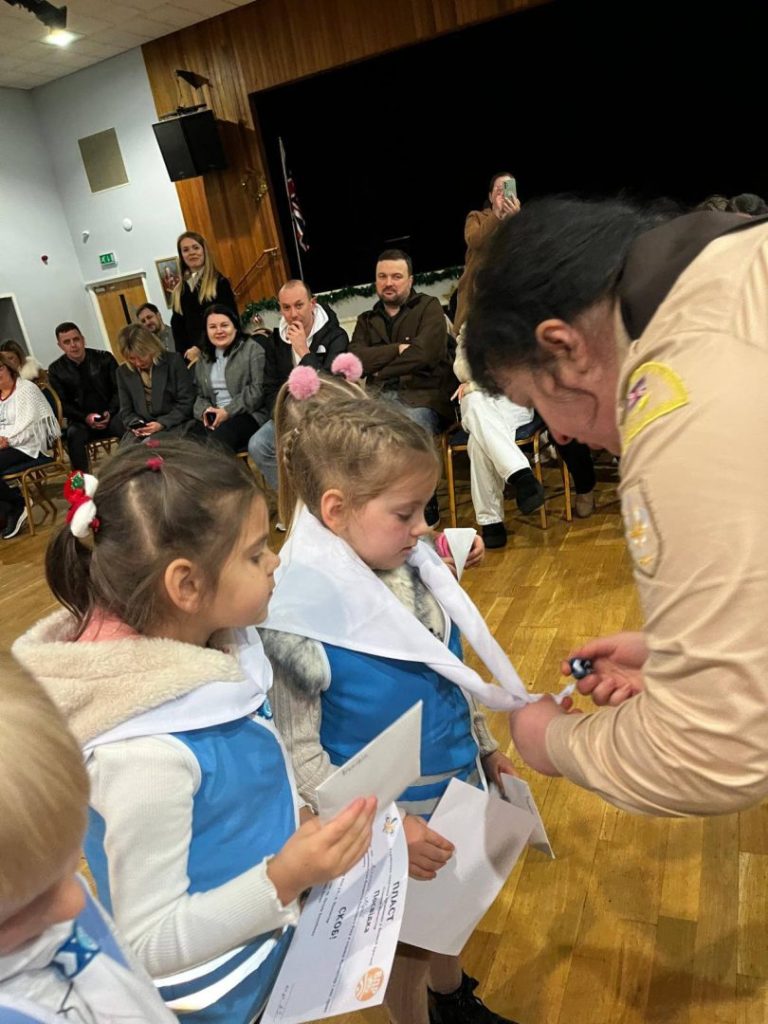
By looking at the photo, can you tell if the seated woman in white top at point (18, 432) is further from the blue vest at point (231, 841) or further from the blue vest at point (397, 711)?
the blue vest at point (231, 841)

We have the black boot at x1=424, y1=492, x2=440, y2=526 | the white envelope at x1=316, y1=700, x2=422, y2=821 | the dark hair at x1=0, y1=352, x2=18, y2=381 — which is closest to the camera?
the white envelope at x1=316, y1=700, x2=422, y2=821

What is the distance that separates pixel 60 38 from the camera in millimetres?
6285

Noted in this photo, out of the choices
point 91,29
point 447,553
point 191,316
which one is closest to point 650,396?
point 447,553

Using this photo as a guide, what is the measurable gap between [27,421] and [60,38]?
381cm

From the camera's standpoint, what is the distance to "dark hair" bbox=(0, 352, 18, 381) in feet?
17.4

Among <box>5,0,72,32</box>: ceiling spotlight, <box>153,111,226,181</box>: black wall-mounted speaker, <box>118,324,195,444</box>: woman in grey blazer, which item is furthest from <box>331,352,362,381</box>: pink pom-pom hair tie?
<box>153,111,226,181</box>: black wall-mounted speaker

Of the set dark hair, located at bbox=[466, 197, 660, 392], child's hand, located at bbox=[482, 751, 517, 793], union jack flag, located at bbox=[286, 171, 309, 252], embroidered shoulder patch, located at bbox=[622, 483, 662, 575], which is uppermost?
union jack flag, located at bbox=[286, 171, 309, 252]

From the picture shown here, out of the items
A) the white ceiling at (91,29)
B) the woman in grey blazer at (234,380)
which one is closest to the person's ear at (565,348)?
the woman in grey blazer at (234,380)

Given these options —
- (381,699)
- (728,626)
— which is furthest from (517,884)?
(728,626)

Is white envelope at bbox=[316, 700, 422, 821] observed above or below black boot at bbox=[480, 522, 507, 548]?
above

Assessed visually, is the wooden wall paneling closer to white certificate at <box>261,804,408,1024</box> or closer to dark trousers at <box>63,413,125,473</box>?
dark trousers at <box>63,413,125,473</box>

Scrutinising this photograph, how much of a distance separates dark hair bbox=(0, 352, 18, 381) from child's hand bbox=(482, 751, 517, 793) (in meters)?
5.24

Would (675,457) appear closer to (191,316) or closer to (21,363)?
(191,316)

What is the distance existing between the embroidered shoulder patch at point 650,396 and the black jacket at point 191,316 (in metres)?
4.69
